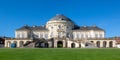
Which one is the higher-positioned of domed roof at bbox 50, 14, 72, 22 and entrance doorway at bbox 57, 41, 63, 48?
domed roof at bbox 50, 14, 72, 22

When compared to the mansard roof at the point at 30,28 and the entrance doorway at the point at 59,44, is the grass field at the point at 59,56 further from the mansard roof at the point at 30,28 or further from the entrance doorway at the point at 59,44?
the mansard roof at the point at 30,28

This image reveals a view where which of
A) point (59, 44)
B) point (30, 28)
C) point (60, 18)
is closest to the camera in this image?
point (59, 44)

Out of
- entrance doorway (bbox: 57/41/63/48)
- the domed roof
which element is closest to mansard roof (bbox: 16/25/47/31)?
the domed roof

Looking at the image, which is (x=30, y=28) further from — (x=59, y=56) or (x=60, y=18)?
(x=59, y=56)

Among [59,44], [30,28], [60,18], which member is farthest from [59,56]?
[30,28]

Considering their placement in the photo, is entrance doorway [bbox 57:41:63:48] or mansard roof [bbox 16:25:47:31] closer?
entrance doorway [bbox 57:41:63:48]

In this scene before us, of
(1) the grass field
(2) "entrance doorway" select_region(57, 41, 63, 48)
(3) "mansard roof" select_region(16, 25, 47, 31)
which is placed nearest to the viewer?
(1) the grass field

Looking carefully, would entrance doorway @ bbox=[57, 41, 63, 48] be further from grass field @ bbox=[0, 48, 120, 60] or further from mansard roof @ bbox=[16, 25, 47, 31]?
grass field @ bbox=[0, 48, 120, 60]

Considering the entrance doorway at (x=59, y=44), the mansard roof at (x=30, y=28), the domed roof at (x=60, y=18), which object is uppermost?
the domed roof at (x=60, y=18)

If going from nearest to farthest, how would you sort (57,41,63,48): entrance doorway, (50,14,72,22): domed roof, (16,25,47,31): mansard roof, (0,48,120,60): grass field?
(0,48,120,60): grass field → (57,41,63,48): entrance doorway → (50,14,72,22): domed roof → (16,25,47,31): mansard roof

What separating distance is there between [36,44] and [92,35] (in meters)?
35.7

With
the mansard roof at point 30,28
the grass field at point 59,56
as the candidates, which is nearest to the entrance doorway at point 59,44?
the mansard roof at point 30,28

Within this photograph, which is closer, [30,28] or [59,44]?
[59,44]

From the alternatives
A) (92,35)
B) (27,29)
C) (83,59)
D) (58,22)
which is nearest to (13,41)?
(27,29)
